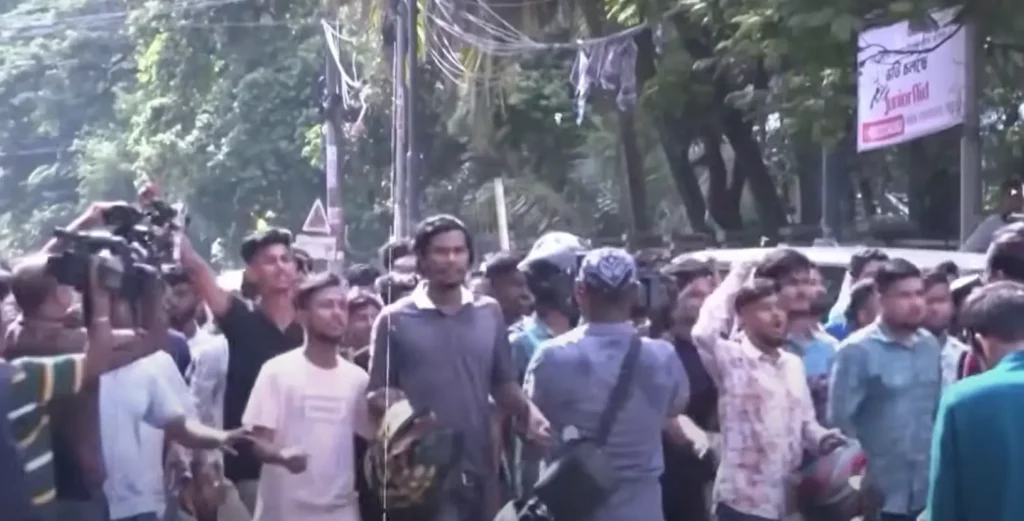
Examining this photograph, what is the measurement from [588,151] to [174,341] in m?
19.2

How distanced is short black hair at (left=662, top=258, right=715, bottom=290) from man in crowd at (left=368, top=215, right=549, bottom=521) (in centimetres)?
250

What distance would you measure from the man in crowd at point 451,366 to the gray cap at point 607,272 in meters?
0.42

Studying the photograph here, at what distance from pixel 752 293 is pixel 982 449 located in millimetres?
2693

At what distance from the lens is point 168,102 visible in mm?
11086

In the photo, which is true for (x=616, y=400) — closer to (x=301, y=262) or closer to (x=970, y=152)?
(x=301, y=262)

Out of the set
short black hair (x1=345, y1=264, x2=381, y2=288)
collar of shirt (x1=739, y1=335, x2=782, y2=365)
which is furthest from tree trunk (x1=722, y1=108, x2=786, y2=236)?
collar of shirt (x1=739, y1=335, x2=782, y2=365)

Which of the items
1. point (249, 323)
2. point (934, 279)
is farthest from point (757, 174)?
point (249, 323)

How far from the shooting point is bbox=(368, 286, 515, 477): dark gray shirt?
7.46 m

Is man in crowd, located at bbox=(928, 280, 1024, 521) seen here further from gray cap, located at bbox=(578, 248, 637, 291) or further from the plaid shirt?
the plaid shirt

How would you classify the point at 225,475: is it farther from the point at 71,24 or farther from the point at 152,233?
the point at 71,24

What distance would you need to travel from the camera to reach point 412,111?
21016mm

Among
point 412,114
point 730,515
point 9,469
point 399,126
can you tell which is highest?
point 412,114

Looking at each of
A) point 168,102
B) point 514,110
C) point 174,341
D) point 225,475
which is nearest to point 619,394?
point 225,475

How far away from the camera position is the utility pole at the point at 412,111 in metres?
19.6
